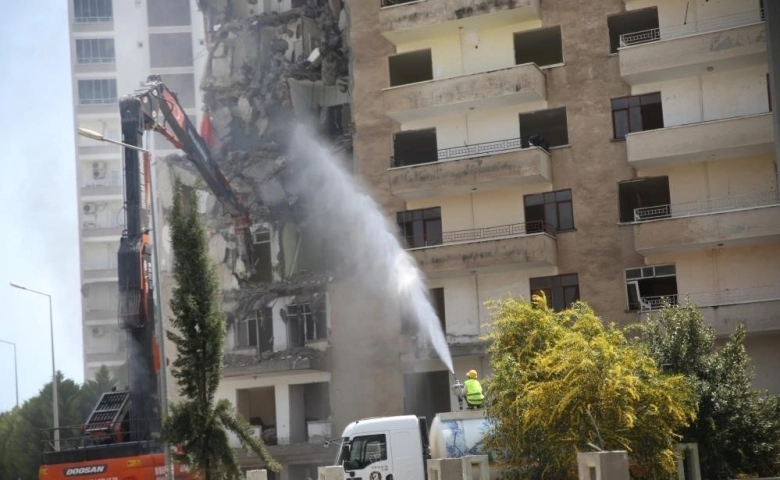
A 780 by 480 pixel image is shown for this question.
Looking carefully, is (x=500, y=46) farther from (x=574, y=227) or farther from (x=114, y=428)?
(x=114, y=428)

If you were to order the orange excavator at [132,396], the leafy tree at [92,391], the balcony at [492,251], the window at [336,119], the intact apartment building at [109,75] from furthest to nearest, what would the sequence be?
the intact apartment building at [109,75], the leafy tree at [92,391], the window at [336,119], the balcony at [492,251], the orange excavator at [132,396]

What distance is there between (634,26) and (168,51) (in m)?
53.5

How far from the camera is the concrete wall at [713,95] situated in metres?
43.5

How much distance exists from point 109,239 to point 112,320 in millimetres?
7375

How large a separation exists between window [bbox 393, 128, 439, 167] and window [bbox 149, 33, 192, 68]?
45.9 meters

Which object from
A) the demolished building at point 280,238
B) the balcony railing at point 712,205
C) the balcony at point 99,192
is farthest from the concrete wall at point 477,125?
the balcony at point 99,192

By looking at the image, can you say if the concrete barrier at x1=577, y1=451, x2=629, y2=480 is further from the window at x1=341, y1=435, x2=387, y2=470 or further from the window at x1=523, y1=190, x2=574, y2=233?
the window at x1=523, y1=190, x2=574, y2=233

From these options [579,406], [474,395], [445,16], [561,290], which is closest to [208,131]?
[445,16]

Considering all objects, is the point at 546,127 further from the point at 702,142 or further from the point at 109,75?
the point at 109,75

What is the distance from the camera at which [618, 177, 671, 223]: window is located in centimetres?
4494

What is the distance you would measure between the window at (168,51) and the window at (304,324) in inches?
→ 1728

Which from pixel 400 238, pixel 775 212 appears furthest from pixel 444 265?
pixel 775 212

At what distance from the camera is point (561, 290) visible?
149ft

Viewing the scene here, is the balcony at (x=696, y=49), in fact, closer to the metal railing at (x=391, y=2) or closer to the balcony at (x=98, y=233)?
the metal railing at (x=391, y=2)
